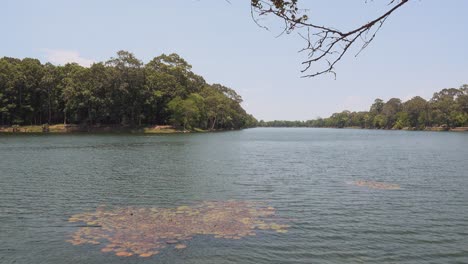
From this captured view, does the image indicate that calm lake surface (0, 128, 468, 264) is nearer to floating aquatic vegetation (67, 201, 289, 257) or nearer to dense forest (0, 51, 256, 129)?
floating aquatic vegetation (67, 201, 289, 257)

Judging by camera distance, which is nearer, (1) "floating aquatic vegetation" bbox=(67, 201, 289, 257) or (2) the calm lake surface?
(2) the calm lake surface

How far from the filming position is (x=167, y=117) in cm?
13750

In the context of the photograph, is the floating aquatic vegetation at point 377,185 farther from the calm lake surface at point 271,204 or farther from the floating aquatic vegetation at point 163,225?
the floating aquatic vegetation at point 163,225

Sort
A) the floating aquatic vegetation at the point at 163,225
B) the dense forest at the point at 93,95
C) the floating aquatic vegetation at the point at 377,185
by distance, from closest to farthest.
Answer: the floating aquatic vegetation at the point at 163,225 → the floating aquatic vegetation at the point at 377,185 → the dense forest at the point at 93,95

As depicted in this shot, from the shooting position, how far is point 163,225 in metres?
16.0

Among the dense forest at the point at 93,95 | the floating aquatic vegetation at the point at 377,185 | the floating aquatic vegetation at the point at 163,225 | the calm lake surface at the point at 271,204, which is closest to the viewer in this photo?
the calm lake surface at the point at 271,204

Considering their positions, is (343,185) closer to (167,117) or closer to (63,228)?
(63,228)

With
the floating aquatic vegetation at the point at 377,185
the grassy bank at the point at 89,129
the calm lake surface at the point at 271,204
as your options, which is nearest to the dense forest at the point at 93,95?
the grassy bank at the point at 89,129

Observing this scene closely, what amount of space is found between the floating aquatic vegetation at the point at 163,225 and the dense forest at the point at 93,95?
106 m

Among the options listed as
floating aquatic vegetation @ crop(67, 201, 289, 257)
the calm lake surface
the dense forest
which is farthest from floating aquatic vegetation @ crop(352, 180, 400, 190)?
the dense forest

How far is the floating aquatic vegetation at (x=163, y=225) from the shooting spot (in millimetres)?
13603

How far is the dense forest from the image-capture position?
11762cm

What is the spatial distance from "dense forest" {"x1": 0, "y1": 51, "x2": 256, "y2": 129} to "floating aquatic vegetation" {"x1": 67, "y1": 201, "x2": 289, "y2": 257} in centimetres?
10599

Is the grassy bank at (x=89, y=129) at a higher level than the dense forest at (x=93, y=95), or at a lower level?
lower
